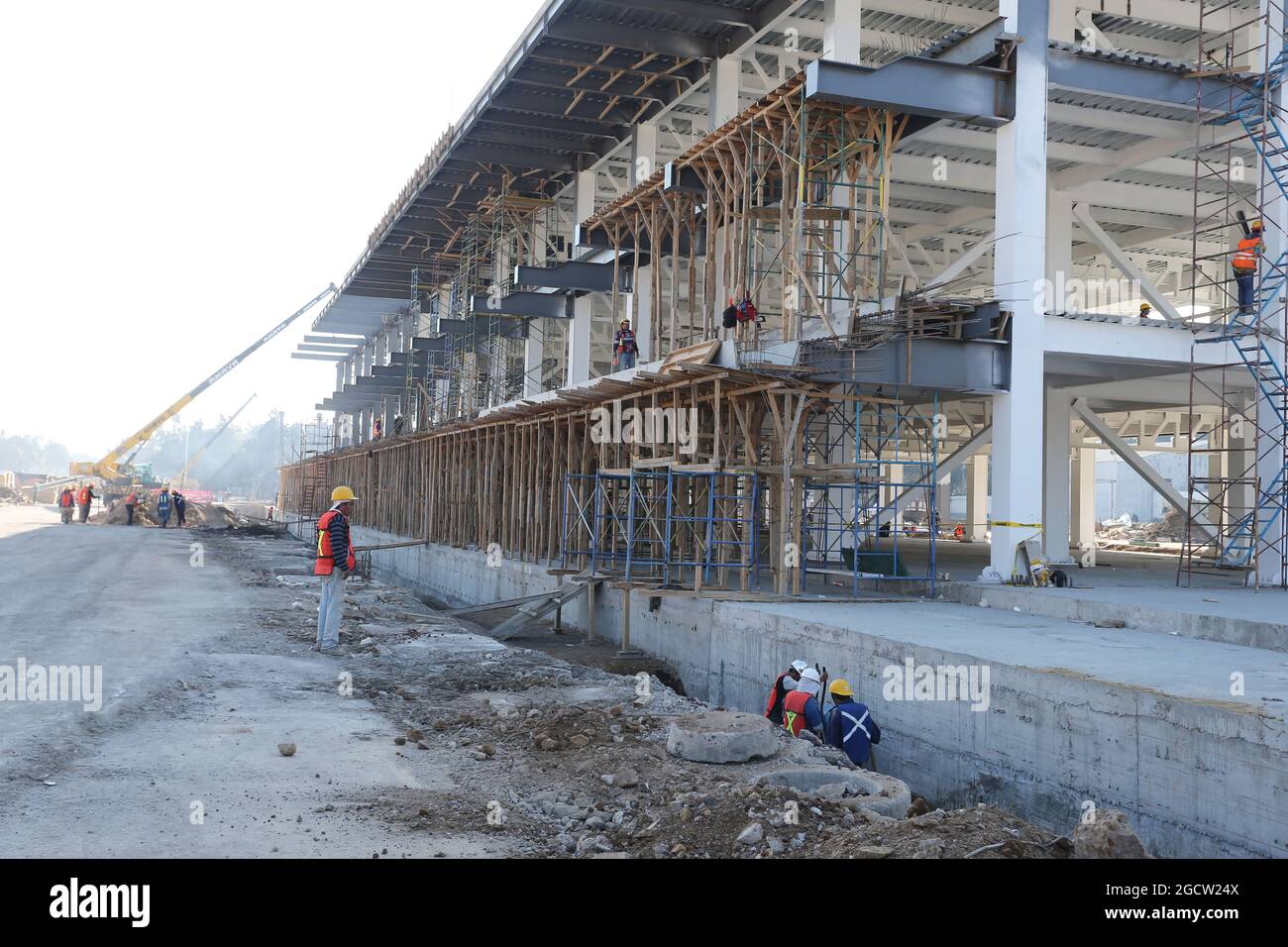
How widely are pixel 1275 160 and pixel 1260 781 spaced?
49.6ft

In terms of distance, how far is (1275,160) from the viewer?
1800cm

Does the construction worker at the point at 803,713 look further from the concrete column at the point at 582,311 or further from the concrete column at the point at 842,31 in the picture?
the concrete column at the point at 582,311

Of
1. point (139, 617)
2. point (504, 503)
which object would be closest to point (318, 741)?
point (139, 617)

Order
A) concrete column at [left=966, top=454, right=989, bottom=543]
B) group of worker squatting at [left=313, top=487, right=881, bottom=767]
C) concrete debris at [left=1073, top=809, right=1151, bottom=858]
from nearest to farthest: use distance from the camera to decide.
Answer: concrete debris at [left=1073, top=809, right=1151, bottom=858], group of worker squatting at [left=313, top=487, right=881, bottom=767], concrete column at [left=966, top=454, right=989, bottom=543]

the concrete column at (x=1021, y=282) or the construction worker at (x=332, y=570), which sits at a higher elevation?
the concrete column at (x=1021, y=282)

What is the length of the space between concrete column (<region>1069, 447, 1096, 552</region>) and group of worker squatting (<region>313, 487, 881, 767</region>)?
26786 mm

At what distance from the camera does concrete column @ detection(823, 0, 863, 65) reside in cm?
1877

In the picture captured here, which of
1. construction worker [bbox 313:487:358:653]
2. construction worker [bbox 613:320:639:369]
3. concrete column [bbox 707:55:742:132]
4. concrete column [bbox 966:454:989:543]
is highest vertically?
concrete column [bbox 707:55:742:132]
